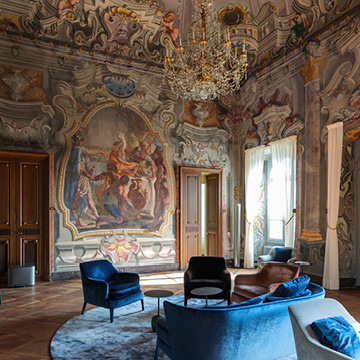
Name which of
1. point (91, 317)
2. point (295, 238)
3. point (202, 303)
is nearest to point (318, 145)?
point (295, 238)

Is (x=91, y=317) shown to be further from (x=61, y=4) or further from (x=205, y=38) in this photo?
(x=61, y=4)

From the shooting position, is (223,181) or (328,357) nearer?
(328,357)

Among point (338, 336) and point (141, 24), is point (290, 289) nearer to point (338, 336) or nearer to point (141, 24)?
point (338, 336)

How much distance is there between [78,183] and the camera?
323 inches

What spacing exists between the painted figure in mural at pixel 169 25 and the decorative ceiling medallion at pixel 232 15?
1.19 metres

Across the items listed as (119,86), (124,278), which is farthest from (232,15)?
(124,278)

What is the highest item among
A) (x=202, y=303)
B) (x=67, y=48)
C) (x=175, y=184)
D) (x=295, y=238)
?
(x=67, y=48)

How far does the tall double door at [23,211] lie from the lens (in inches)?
296

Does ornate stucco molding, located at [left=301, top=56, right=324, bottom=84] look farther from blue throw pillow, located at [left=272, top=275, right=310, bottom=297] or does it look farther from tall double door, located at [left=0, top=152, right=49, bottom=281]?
tall double door, located at [left=0, top=152, right=49, bottom=281]

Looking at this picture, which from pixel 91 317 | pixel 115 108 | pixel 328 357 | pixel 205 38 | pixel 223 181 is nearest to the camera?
pixel 328 357

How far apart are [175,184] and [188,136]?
1441 mm

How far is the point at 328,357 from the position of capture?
2.56 metres

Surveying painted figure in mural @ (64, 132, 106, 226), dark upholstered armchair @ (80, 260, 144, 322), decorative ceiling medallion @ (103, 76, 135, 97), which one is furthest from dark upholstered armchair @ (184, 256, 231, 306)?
decorative ceiling medallion @ (103, 76, 135, 97)

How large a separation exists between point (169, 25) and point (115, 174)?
3.99 metres
